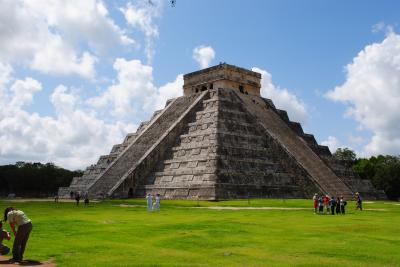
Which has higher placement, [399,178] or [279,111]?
[279,111]

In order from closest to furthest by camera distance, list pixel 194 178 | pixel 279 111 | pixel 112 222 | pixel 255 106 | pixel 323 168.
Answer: pixel 112 222
pixel 194 178
pixel 323 168
pixel 255 106
pixel 279 111

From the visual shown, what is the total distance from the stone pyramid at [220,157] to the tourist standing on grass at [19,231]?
22.7 metres

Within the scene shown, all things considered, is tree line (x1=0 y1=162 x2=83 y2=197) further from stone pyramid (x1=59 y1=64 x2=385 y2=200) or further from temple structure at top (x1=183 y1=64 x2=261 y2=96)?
temple structure at top (x1=183 y1=64 x2=261 y2=96)

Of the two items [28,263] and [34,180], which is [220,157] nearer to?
[28,263]

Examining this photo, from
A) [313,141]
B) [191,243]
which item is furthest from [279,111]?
[191,243]

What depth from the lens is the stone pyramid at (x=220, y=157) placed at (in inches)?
1393

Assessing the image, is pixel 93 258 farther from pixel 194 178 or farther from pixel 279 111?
pixel 279 111

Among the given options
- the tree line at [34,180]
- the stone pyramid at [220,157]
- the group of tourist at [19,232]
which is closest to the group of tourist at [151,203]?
the stone pyramid at [220,157]

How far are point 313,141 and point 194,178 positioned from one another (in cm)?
1866

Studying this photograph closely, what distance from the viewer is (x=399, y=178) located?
6122 cm

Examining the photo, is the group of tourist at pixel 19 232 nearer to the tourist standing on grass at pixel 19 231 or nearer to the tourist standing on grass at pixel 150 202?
the tourist standing on grass at pixel 19 231

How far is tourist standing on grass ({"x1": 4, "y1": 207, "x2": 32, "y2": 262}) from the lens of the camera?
33.2 feet

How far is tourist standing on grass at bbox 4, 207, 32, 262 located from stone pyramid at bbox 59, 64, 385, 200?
22711 millimetres

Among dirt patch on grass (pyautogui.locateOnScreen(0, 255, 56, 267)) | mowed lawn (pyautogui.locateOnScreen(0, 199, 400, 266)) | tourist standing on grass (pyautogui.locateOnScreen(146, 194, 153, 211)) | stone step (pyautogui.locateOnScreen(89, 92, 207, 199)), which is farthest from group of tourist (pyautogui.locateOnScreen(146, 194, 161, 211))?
dirt patch on grass (pyautogui.locateOnScreen(0, 255, 56, 267))
